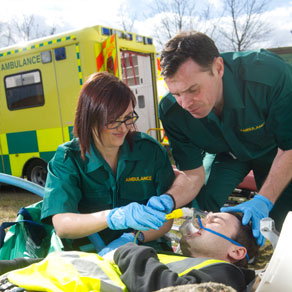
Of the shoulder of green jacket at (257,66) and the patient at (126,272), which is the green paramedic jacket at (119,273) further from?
the shoulder of green jacket at (257,66)

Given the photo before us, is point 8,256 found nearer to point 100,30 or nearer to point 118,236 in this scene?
point 118,236

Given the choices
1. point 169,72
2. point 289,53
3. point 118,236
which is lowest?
point 118,236

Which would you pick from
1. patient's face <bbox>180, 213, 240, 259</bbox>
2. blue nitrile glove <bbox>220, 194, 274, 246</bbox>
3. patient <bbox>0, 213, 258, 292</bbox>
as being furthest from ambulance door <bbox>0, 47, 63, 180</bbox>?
patient <bbox>0, 213, 258, 292</bbox>

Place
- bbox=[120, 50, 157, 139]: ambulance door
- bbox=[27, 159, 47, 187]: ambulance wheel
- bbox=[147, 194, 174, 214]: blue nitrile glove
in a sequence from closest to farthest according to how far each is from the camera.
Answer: bbox=[147, 194, 174, 214]: blue nitrile glove < bbox=[27, 159, 47, 187]: ambulance wheel < bbox=[120, 50, 157, 139]: ambulance door

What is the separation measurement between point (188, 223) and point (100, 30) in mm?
4134

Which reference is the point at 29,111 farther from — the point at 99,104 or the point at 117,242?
the point at 117,242

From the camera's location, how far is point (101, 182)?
1.91 m

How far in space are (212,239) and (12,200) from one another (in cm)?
470

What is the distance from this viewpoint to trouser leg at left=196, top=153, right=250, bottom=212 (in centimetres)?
263

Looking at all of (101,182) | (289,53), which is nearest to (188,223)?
(101,182)

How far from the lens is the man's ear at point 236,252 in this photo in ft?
5.58

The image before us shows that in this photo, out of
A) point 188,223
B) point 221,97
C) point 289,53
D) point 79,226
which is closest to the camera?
point 79,226

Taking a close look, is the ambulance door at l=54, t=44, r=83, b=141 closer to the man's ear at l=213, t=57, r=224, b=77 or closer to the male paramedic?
the male paramedic

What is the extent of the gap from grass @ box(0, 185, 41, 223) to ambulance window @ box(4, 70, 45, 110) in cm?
164
